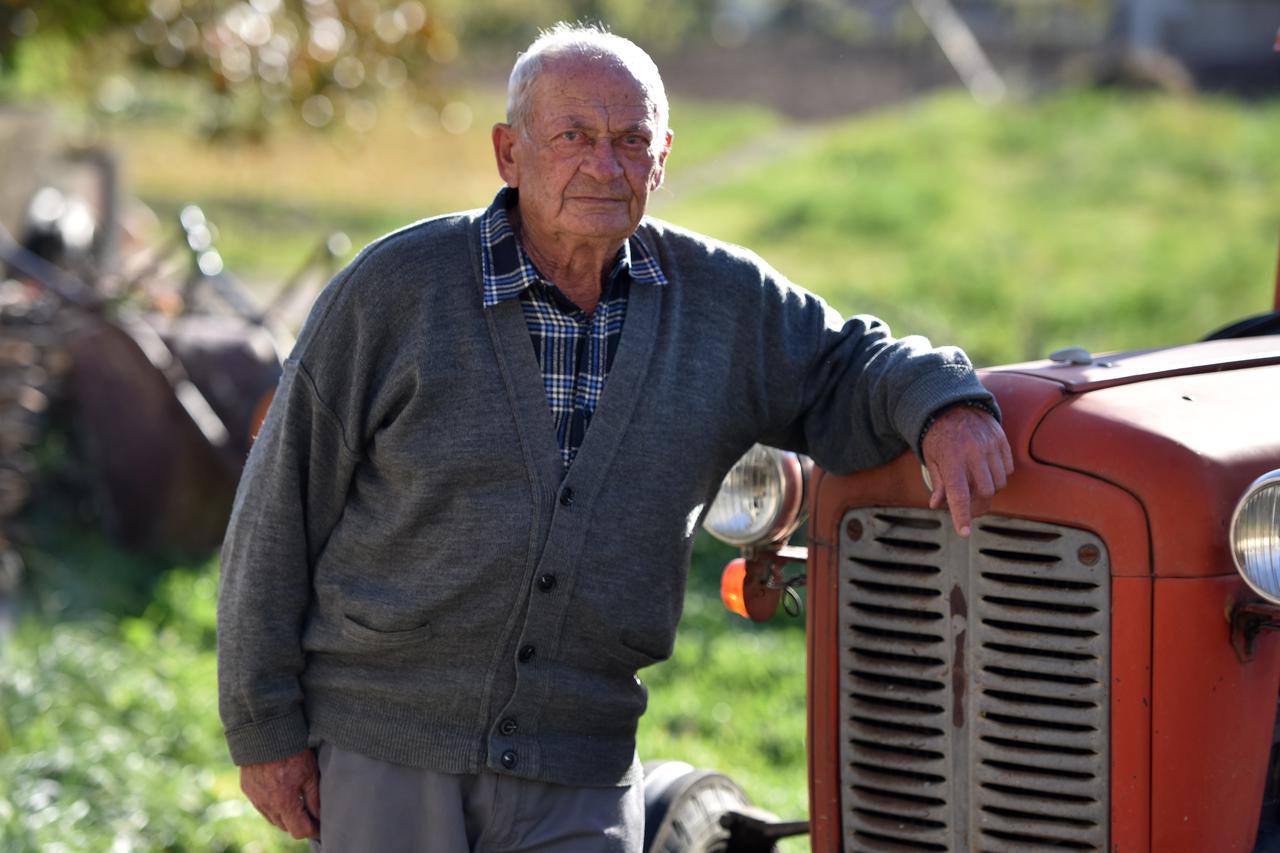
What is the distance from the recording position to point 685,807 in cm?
327

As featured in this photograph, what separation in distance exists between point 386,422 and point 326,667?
443 millimetres

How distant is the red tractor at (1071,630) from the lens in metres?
2.52

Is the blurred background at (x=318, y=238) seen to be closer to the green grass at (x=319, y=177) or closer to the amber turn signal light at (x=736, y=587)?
the green grass at (x=319, y=177)

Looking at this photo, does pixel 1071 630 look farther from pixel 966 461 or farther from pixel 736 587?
pixel 736 587

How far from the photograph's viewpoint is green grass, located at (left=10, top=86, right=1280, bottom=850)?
4621 mm

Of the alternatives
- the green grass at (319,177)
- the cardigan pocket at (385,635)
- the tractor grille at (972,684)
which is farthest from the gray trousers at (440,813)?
the green grass at (319,177)

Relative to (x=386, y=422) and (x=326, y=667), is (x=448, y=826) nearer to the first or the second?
(x=326, y=667)

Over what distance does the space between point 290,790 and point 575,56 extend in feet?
4.42


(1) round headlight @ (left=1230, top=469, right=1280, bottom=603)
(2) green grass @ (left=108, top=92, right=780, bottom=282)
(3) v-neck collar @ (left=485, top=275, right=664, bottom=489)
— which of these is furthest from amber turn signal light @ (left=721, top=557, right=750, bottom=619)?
(2) green grass @ (left=108, top=92, right=780, bottom=282)

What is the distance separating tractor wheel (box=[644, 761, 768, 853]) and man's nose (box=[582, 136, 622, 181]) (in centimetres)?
126

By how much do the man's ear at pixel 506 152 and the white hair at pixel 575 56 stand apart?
2 cm

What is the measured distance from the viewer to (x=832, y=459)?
292 cm

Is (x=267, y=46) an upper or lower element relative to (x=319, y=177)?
lower

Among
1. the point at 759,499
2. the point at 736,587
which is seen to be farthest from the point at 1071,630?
the point at 736,587
